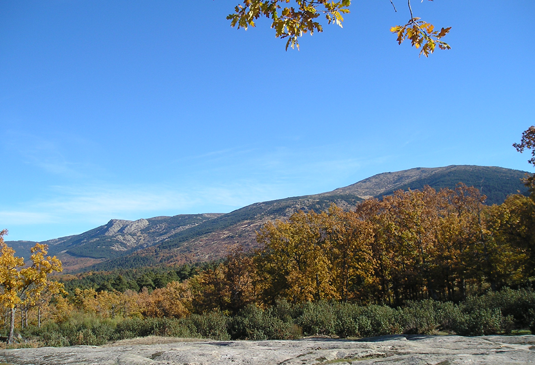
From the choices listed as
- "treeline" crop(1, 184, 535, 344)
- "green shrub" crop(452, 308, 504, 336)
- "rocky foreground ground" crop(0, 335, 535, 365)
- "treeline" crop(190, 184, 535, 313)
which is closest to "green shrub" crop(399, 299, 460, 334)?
"green shrub" crop(452, 308, 504, 336)

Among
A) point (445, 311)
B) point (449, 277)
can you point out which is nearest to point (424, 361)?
point (445, 311)

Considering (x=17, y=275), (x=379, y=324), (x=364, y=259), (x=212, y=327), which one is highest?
(x=17, y=275)

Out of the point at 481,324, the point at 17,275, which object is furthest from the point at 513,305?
the point at 17,275

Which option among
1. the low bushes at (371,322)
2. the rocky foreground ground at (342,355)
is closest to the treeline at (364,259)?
the low bushes at (371,322)

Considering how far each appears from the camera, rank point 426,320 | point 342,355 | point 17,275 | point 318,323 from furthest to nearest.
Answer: point 17,275
point 318,323
point 426,320
point 342,355

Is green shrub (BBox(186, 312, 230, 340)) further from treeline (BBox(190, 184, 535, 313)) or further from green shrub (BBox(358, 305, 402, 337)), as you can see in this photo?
treeline (BBox(190, 184, 535, 313))

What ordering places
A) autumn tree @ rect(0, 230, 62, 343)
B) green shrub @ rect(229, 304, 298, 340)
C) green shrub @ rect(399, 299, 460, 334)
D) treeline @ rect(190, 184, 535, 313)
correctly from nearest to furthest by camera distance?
1. green shrub @ rect(399, 299, 460, 334)
2. green shrub @ rect(229, 304, 298, 340)
3. autumn tree @ rect(0, 230, 62, 343)
4. treeline @ rect(190, 184, 535, 313)

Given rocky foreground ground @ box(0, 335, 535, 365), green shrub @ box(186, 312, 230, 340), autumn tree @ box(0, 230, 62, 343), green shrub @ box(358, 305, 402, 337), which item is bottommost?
green shrub @ box(186, 312, 230, 340)

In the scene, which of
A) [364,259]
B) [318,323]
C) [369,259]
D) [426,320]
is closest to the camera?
[426,320]

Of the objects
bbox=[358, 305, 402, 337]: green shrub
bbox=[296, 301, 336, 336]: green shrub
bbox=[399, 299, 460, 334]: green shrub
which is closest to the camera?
bbox=[399, 299, 460, 334]: green shrub

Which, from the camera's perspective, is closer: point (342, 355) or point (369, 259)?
point (342, 355)

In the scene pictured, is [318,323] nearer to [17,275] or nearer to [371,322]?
[371,322]

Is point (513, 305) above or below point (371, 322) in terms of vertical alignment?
above

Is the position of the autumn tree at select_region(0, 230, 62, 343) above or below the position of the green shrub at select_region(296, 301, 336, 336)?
above
